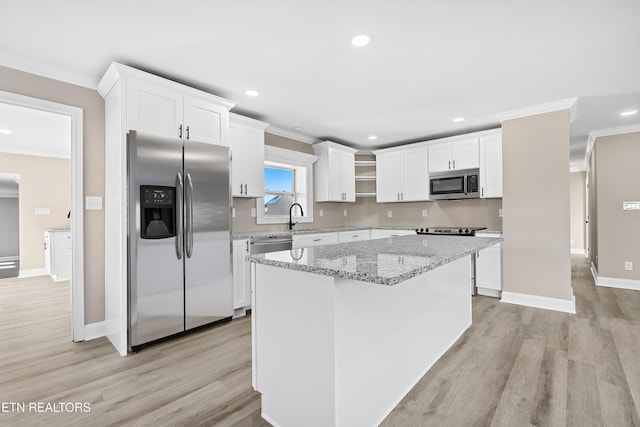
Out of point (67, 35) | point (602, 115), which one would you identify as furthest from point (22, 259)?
point (602, 115)

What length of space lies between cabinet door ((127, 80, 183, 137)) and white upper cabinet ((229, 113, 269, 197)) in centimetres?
81

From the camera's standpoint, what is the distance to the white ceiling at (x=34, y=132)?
152 inches

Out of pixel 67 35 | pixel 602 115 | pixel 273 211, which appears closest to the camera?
pixel 67 35

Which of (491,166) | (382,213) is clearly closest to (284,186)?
(382,213)

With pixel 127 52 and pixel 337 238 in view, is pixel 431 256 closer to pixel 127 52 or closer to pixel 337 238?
pixel 127 52

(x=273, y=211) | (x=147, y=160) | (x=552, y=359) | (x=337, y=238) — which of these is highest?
(x=147, y=160)

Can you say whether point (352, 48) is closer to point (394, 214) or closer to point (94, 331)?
point (94, 331)

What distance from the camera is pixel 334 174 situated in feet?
17.1

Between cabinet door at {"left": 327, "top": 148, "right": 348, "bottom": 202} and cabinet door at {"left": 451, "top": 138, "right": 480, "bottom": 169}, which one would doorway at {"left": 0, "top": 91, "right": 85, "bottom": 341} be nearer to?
cabinet door at {"left": 327, "top": 148, "right": 348, "bottom": 202}

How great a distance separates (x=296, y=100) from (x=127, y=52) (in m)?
1.63

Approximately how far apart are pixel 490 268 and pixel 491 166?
56.8 inches

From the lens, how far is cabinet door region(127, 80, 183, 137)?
102 inches

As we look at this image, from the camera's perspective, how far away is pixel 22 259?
5.72 metres

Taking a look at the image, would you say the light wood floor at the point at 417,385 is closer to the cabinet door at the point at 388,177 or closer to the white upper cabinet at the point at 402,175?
the white upper cabinet at the point at 402,175
